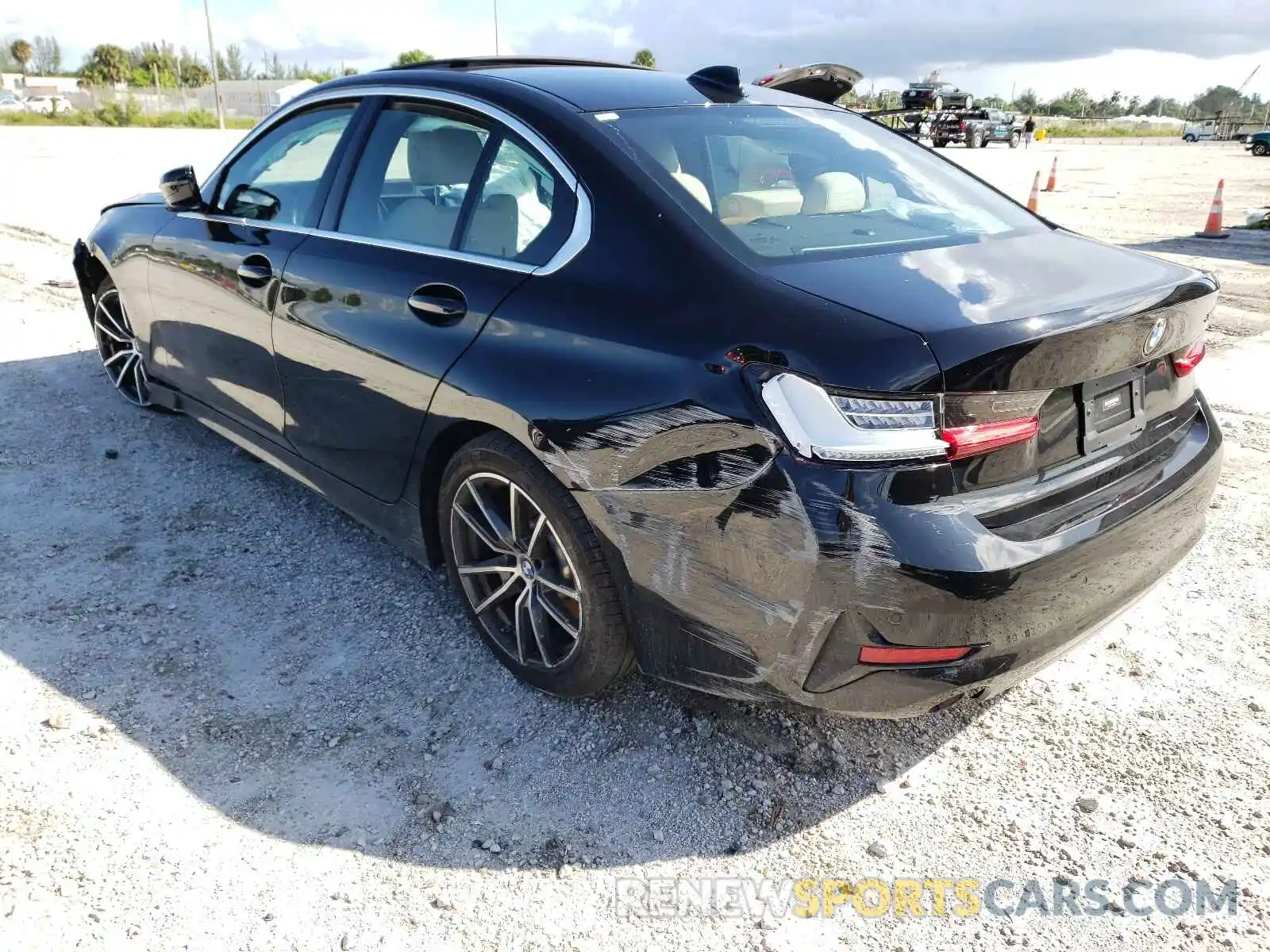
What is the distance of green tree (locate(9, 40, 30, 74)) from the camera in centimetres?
11806

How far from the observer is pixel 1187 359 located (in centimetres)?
250

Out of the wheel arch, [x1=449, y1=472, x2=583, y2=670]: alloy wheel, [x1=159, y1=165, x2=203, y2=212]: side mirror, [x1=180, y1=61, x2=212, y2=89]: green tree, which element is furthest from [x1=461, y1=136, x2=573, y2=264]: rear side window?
[x1=180, y1=61, x2=212, y2=89]: green tree

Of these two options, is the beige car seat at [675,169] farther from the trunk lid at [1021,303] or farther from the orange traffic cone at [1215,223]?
the orange traffic cone at [1215,223]

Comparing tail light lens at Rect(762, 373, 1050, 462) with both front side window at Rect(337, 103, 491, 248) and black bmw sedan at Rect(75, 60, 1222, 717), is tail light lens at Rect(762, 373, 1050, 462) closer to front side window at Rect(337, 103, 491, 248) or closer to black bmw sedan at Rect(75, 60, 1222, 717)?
black bmw sedan at Rect(75, 60, 1222, 717)

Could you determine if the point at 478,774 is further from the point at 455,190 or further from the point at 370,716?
the point at 455,190

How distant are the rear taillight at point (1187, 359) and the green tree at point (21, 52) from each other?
150 meters

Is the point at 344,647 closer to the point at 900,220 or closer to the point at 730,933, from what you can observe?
the point at 730,933

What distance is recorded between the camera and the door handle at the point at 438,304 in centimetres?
257

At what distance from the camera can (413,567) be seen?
3.52 meters

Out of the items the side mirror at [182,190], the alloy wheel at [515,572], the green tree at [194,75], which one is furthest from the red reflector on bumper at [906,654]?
the green tree at [194,75]

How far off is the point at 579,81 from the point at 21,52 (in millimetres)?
148765

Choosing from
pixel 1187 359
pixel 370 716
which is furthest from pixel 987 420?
pixel 370 716

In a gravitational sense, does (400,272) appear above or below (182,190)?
below

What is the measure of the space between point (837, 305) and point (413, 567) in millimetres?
2117
